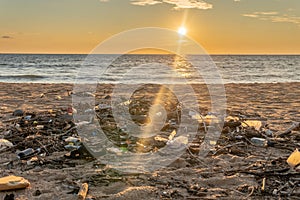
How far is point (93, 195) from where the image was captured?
3.19 metres

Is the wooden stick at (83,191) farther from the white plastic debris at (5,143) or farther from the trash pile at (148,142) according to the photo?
the white plastic debris at (5,143)

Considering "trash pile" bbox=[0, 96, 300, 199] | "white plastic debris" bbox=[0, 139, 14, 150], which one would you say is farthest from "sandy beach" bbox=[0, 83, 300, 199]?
"white plastic debris" bbox=[0, 139, 14, 150]

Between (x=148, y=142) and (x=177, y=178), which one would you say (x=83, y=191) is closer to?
(x=177, y=178)

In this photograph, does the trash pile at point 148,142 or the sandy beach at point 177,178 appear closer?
the sandy beach at point 177,178

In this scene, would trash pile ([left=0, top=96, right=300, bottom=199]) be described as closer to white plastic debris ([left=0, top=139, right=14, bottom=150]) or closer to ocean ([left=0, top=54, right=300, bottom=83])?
white plastic debris ([left=0, top=139, right=14, bottom=150])

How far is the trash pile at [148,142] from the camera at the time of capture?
370 cm

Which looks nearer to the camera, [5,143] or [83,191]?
[83,191]

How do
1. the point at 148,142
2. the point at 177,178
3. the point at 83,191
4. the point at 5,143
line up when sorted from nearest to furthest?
1. the point at 83,191
2. the point at 177,178
3. the point at 5,143
4. the point at 148,142

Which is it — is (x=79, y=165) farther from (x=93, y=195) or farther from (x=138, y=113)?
(x=138, y=113)

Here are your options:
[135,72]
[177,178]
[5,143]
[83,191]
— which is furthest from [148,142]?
[135,72]

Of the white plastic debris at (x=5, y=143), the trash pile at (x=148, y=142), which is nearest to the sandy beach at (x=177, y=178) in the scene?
the trash pile at (x=148, y=142)

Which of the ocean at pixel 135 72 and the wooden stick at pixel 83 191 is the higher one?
the ocean at pixel 135 72

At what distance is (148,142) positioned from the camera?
508 cm

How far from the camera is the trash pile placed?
3.70 meters
